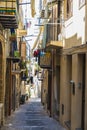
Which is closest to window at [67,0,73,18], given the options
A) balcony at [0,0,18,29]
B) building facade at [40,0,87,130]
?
building facade at [40,0,87,130]

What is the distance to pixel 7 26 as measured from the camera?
17.1m

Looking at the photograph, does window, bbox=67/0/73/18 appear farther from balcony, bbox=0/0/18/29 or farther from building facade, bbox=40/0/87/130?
balcony, bbox=0/0/18/29

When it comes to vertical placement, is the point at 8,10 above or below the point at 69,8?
below

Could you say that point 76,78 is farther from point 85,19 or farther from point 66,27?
point 66,27

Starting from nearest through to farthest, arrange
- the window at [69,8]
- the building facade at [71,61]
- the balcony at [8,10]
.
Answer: the building facade at [71,61] → the balcony at [8,10] → the window at [69,8]

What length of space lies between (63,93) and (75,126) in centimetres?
385

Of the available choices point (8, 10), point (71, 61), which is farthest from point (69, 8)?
point (8, 10)

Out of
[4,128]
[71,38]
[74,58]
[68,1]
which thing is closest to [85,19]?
[74,58]

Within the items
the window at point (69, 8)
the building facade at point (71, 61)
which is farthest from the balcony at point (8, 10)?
the window at point (69, 8)

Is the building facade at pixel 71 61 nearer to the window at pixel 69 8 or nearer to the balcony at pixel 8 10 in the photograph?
the window at pixel 69 8

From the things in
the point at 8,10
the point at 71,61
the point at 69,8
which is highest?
the point at 69,8

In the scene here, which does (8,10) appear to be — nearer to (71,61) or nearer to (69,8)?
(69,8)

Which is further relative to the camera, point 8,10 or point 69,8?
point 69,8

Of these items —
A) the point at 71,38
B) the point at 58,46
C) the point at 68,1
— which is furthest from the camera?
the point at 58,46
